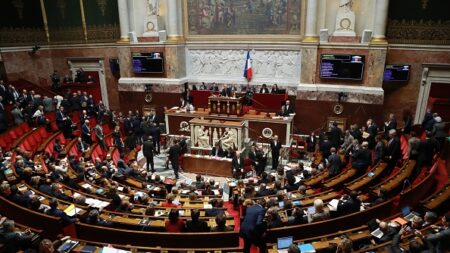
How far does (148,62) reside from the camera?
17.6m

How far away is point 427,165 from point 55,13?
20.6m

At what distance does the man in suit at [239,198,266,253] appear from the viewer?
5664mm

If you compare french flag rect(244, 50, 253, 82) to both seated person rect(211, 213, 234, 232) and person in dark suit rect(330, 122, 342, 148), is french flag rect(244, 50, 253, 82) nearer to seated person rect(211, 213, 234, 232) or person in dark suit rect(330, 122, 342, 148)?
person in dark suit rect(330, 122, 342, 148)

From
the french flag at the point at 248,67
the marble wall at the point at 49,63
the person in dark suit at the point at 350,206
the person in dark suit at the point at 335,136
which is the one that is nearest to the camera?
the person in dark suit at the point at 350,206

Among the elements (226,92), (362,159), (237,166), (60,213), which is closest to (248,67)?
(226,92)

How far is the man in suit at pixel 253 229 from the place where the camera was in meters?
5.66

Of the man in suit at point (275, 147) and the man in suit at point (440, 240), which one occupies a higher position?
the man in suit at point (440, 240)

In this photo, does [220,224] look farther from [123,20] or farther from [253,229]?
[123,20]

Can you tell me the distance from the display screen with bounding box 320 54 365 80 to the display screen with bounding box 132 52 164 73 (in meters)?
8.27

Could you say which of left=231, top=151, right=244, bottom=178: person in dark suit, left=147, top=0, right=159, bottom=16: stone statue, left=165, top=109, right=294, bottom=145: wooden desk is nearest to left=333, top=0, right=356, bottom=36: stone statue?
left=165, top=109, right=294, bottom=145: wooden desk

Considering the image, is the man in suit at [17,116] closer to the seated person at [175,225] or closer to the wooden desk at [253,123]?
the wooden desk at [253,123]

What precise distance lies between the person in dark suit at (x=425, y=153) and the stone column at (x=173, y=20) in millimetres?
12705

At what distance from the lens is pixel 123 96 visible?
18469 millimetres

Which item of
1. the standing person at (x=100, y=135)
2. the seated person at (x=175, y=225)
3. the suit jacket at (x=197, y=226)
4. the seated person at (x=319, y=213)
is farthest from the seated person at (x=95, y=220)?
the standing person at (x=100, y=135)
